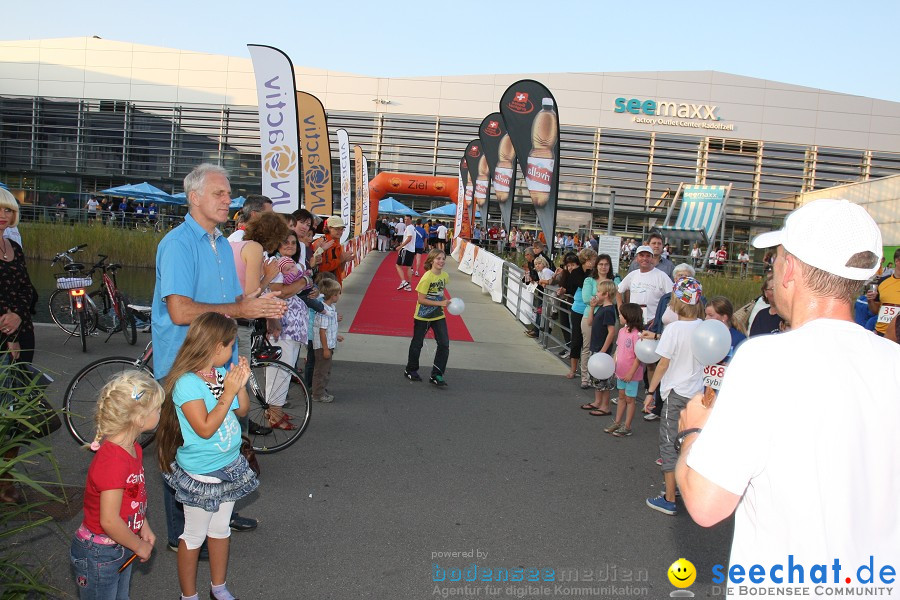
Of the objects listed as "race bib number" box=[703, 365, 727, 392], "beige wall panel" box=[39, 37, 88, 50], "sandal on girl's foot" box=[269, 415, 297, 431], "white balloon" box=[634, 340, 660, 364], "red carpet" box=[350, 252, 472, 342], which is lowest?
"sandal on girl's foot" box=[269, 415, 297, 431]

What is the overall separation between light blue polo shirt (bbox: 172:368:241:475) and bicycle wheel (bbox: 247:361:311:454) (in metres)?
2.43

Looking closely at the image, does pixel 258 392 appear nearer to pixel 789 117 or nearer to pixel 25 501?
pixel 25 501

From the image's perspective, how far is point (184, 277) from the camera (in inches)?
146

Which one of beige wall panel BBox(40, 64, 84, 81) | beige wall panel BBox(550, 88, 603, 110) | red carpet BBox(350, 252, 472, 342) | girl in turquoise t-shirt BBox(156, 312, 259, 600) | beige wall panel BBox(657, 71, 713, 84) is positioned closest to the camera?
girl in turquoise t-shirt BBox(156, 312, 259, 600)

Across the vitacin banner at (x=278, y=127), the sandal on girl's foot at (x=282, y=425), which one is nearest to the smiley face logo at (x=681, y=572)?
the sandal on girl's foot at (x=282, y=425)

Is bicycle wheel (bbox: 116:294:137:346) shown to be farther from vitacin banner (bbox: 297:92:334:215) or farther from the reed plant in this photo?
the reed plant

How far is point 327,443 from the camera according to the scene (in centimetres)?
595

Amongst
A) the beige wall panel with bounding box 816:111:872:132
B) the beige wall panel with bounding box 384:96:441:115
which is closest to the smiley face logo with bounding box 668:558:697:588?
the beige wall panel with bounding box 384:96:441:115

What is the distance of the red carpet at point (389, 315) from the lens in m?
12.0

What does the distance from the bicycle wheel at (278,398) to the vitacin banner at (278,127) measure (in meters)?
3.36

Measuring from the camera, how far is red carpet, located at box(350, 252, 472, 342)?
12.0m

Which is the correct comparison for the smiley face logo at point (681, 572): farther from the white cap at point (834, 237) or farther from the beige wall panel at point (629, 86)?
the beige wall panel at point (629, 86)

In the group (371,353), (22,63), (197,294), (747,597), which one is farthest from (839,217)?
(22,63)

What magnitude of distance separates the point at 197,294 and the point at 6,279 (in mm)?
1804
